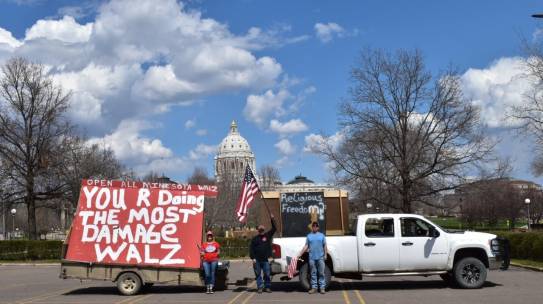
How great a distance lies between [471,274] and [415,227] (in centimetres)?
176

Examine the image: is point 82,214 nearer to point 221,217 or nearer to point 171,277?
point 171,277

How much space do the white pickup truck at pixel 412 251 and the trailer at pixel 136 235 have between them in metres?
3.18

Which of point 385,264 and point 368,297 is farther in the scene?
point 385,264

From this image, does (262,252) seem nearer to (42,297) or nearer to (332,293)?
(332,293)

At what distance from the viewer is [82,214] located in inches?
635

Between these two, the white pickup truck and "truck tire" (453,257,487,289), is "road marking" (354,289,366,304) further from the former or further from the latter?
"truck tire" (453,257,487,289)

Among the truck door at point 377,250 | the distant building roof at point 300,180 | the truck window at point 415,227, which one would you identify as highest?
the distant building roof at point 300,180

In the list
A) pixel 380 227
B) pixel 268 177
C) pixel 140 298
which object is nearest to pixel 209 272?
pixel 140 298

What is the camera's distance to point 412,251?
15.6 metres

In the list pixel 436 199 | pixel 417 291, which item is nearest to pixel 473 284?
pixel 417 291

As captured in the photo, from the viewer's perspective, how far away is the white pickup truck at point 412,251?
15586 mm

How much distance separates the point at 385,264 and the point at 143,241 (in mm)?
6084

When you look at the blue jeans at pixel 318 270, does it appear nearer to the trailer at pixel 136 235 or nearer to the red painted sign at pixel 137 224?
the trailer at pixel 136 235

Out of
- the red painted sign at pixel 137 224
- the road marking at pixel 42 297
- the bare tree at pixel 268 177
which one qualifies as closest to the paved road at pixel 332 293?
the road marking at pixel 42 297
